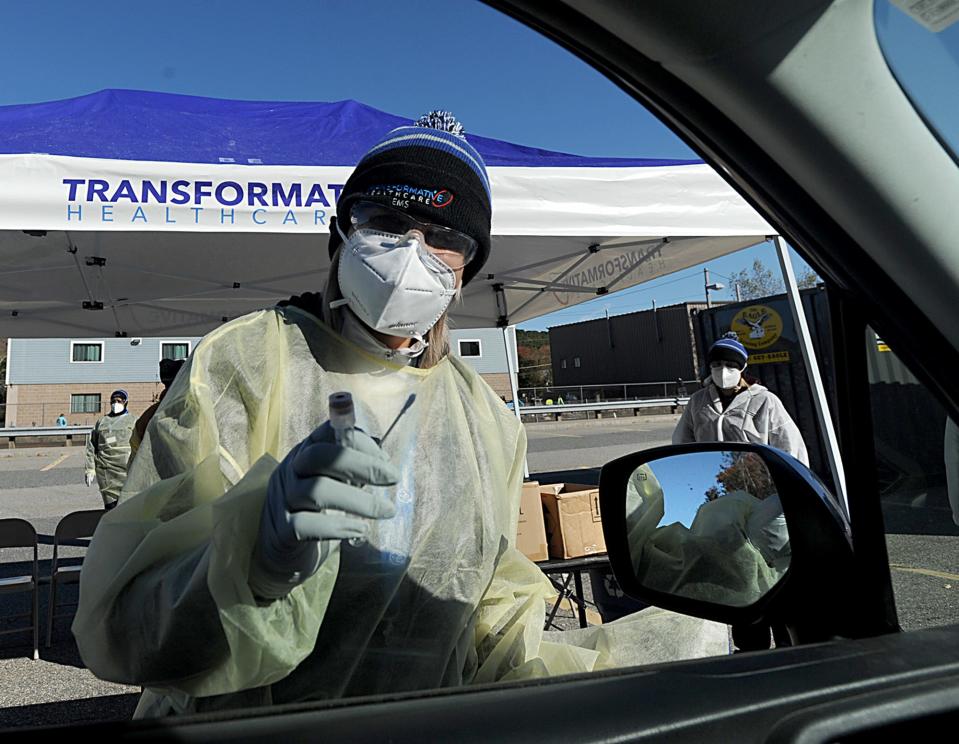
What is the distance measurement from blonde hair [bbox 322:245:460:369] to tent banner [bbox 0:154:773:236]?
226cm

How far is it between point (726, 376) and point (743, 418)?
1.28 feet

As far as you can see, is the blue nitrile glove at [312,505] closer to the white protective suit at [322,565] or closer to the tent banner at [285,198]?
the white protective suit at [322,565]

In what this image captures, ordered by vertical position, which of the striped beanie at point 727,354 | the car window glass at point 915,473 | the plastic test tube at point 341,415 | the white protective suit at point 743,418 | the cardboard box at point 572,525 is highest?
the striped beanie at point 727,354

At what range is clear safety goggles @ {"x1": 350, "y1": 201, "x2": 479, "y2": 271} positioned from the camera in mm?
1451

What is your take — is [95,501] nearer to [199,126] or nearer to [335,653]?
[199,126]

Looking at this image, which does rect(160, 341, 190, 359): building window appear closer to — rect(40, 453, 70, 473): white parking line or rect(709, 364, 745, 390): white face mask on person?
rect(40, 453, 70, 473): white parking line

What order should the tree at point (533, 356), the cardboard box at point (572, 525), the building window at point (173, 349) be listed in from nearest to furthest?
the cardboard box at point (572, 525) → the building window at point (173, 349) → the tree at point (533, 356)

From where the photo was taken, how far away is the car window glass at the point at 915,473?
0.82 metres

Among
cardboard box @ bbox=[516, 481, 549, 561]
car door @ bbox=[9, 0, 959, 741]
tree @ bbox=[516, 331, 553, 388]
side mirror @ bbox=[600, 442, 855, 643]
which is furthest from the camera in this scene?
tree @ bbox=[516, 331, 553, 388]

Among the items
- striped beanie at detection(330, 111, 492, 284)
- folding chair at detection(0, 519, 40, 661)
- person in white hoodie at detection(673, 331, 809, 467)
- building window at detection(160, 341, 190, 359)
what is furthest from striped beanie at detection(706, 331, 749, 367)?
building window at detection(160, 341, 190, 359)

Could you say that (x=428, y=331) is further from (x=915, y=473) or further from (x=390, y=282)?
(x=915, y=473)

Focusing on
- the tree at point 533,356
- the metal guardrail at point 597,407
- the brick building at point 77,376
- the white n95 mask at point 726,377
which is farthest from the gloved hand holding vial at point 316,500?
the tree at point 533,356

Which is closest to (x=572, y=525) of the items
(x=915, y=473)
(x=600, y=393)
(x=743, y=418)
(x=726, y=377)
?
(x=743, y=418)

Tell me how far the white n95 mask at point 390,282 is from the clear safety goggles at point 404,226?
2 cm
